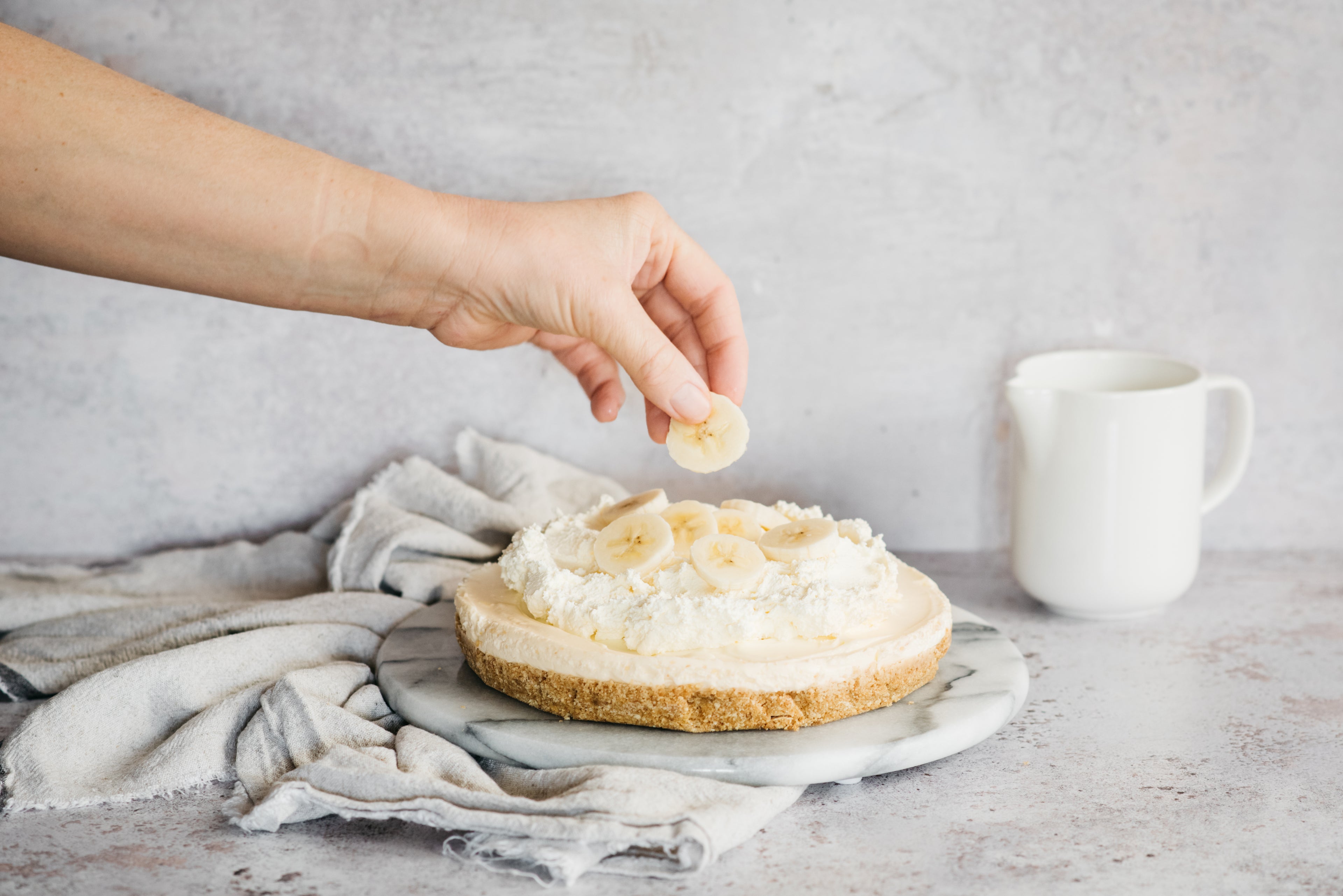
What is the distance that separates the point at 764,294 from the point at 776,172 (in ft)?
0.71

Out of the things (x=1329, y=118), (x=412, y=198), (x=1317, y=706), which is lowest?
(x=1317, y=706)

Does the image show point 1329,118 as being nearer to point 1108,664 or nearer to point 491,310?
point 1108,664

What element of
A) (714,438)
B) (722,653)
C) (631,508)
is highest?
(714,438)

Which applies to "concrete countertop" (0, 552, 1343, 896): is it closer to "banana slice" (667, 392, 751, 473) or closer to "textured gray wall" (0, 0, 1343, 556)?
"banana slice" (667, 392, 751, 473)

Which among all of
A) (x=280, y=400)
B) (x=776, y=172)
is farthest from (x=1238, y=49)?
(x=280, y=400)

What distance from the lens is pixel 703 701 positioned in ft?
3.94

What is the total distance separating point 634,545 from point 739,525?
17 centimetres

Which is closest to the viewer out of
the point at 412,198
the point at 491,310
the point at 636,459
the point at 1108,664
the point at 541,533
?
the point at 412,198

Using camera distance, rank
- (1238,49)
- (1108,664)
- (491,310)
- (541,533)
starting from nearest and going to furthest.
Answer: (491,310), (541,533), (1108,664), (1238,49)

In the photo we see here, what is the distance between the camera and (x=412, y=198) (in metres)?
1.26

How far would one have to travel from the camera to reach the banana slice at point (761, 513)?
1494 millimetres

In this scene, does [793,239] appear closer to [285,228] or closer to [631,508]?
[631,508]

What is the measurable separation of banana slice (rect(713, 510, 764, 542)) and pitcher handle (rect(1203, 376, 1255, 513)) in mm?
828

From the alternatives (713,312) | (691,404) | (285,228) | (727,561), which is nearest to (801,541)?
(727,561)
